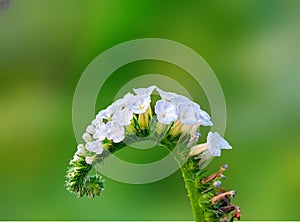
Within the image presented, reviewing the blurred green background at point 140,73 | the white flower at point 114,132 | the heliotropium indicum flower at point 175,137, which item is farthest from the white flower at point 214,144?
the blurred green background at point 140,73

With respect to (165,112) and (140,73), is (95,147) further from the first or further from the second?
(140,73)

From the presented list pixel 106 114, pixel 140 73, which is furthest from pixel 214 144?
pixel 140 73

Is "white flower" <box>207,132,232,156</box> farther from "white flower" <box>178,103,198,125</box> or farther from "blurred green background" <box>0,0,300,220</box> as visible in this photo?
"blurred green background" <box>0,0,300,220</box>

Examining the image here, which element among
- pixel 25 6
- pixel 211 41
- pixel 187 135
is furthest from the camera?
pixel 25 6

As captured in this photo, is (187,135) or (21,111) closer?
(187,135)

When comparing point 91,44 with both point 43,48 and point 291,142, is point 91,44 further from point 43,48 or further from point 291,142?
point 291,142

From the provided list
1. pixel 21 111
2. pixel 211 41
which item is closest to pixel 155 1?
pixel 211 41
